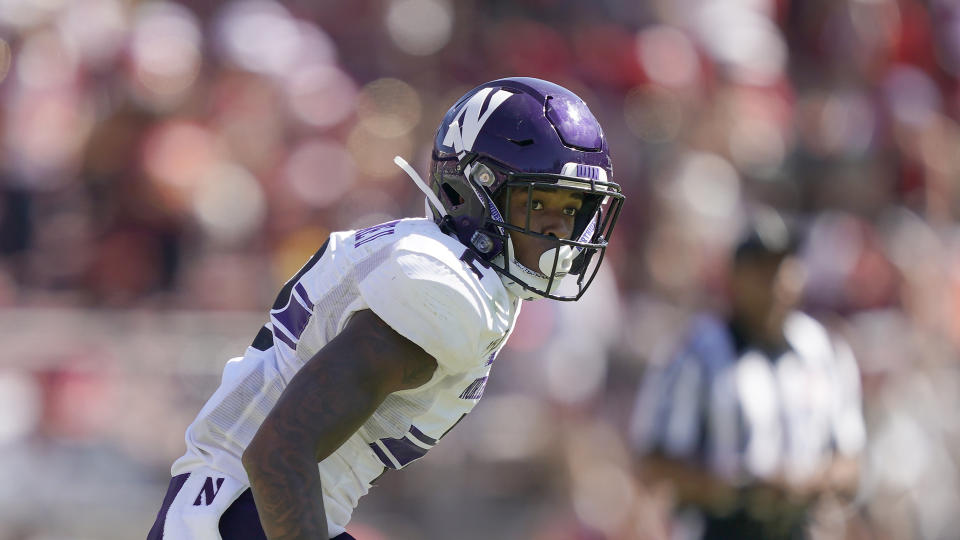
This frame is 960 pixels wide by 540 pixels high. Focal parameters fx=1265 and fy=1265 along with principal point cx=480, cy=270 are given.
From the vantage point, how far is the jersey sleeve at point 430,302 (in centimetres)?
204

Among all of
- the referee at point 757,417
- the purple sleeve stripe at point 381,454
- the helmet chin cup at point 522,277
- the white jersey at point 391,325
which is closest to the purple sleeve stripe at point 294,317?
the white jersey at point 391,325

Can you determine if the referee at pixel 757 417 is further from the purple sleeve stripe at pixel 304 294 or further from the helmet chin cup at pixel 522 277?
the purple sleeve stripe at pixel 304 294

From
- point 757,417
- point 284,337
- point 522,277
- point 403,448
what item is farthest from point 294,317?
point 757,417

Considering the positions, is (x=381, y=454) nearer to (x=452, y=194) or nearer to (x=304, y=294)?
(x=304, y=294)

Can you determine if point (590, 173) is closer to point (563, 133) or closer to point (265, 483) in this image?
point (563, 133)

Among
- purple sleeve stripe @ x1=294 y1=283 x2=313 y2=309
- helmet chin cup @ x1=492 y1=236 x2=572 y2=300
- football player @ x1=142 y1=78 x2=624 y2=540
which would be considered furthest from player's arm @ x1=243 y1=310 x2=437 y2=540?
helmet chin cup @ x1=492 y1=236 x2=572 y2=300

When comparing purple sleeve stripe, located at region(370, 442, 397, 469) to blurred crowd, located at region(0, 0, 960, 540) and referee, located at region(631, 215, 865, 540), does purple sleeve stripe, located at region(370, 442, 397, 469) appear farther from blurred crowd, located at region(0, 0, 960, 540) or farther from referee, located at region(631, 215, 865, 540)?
blurred crowd, located at region(0, 0, 960, 540)

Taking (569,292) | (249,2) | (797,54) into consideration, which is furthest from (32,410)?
(797,54)

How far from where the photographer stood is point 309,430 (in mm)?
1963

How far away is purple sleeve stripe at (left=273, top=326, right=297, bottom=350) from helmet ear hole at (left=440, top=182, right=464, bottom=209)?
1.32 feet

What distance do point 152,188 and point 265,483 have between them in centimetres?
465

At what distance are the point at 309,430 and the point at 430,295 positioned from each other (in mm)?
293

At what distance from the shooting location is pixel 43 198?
638 cm

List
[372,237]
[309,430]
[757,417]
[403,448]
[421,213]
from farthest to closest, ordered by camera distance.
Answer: [421,213] → [757,417] → [403,448] → [372,237] → [309,430]
